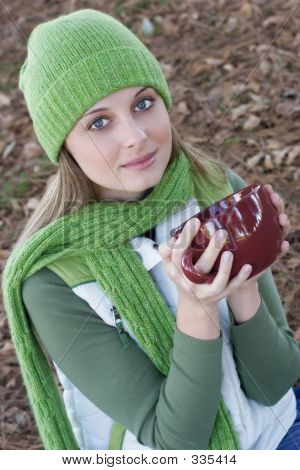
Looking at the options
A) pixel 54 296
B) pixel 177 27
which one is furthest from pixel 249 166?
pixel 54 296

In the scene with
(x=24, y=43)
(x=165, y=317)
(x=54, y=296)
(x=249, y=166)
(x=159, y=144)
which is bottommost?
(x=249, y=166)

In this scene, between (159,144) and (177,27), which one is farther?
(177,27)

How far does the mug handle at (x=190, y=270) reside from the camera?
1.42 metres

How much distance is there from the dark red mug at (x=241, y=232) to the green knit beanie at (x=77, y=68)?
42cm

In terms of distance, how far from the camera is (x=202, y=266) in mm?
1437

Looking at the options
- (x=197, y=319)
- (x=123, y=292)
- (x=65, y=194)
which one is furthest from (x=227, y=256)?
(x=65, y=194)

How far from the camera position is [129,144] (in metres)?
1.61

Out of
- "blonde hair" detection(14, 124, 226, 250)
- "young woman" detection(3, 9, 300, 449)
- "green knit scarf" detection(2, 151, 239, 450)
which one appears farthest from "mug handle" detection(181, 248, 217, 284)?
"blonde hair" detection(14, 124, 226, 250)

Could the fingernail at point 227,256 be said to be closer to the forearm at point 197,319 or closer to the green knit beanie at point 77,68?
the forearm at point 197,319

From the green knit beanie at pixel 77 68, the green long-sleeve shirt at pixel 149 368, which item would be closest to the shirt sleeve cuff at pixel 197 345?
the green long-sleeve shirt at pixel 149 368

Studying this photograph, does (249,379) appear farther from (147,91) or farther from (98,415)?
(147,91)

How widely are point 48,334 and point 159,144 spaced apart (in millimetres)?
591
